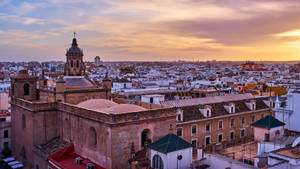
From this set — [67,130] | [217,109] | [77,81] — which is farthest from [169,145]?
[77,81]

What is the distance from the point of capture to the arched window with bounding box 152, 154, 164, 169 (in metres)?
22.6

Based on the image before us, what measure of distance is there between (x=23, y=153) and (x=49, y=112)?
285 inches

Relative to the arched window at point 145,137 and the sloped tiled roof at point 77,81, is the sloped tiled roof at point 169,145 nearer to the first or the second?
the arched window at point 145,137

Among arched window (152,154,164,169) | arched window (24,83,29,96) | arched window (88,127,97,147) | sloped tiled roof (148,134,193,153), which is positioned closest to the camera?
sloped tiled roof (148,134,193,153)

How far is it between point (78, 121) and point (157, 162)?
35.0 ft

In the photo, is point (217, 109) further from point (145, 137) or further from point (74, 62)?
point (74, 62)

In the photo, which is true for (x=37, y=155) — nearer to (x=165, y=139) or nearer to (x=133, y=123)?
(x=133, y=123)

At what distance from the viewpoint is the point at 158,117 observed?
2903cm

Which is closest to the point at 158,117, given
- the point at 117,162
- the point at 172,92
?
the point at 117,162

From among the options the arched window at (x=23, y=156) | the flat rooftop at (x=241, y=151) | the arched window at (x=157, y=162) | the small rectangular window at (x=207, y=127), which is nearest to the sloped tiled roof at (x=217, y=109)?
the small rectangular window at (x=207, y=127)

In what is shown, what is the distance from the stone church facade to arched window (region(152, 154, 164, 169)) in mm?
4255

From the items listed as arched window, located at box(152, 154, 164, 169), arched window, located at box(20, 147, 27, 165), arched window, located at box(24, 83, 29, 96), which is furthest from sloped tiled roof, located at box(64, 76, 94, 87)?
arched window, located at box(152, 154, 164, 169)

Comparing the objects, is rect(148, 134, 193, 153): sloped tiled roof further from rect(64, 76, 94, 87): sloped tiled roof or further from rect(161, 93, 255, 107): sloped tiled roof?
rect(64, 76, 94, 87): sloped tiled roof

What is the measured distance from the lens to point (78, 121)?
3038 cm
